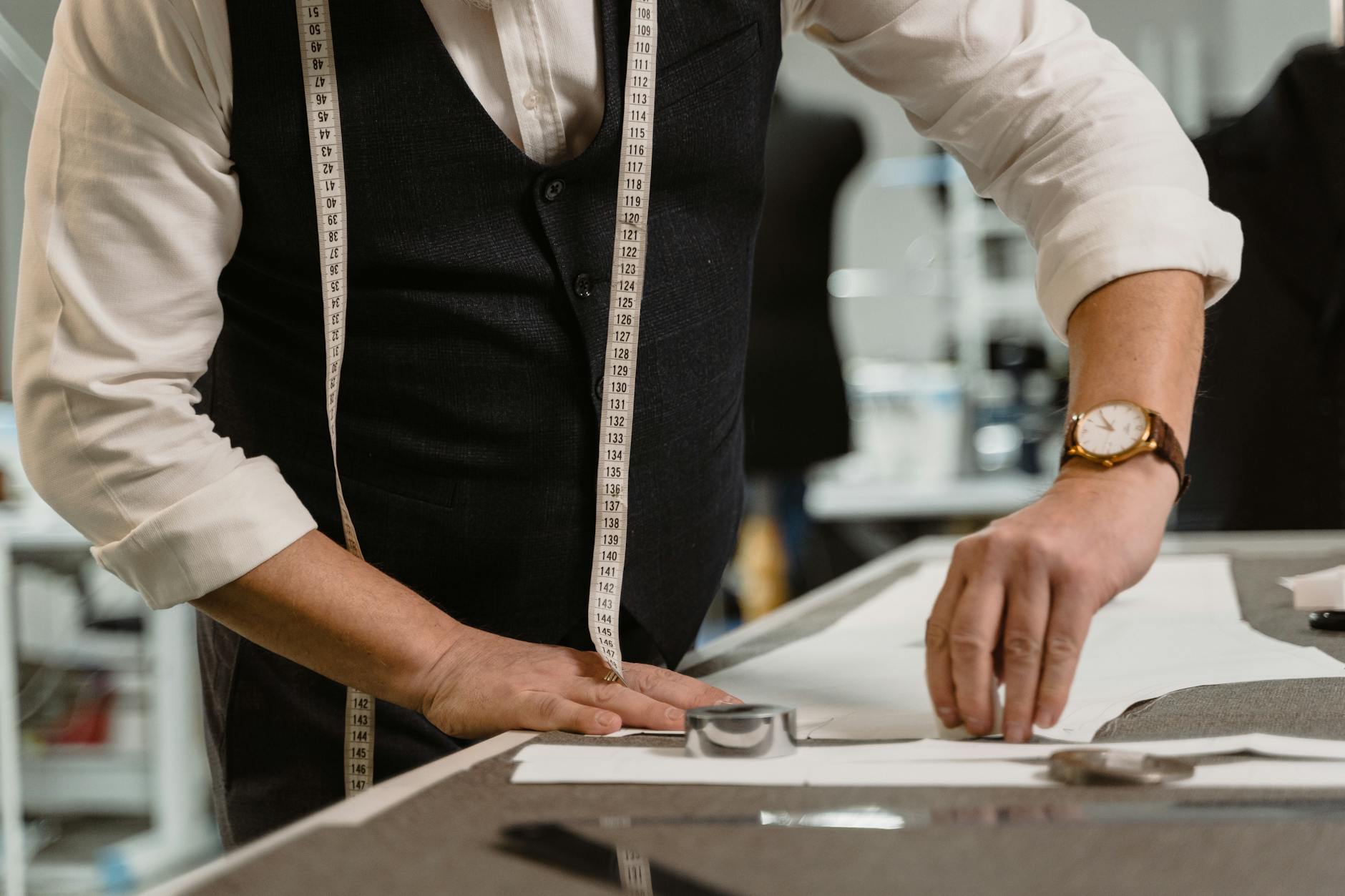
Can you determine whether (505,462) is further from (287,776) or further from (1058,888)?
(1058,888)

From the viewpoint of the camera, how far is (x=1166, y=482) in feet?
2.42

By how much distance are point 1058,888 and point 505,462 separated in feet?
2.05

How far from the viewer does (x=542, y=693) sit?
0.76 m

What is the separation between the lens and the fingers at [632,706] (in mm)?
734

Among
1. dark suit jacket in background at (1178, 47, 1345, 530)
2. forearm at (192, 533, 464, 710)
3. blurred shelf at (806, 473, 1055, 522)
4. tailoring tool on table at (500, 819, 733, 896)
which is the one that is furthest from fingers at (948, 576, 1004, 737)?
blurred shelf at (806, 473, 1055, 522)

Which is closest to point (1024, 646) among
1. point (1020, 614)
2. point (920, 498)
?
point (1020, 614)

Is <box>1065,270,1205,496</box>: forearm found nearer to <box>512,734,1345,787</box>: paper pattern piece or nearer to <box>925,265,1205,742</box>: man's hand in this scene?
<box>925,265,1205,742</box>: man's hand

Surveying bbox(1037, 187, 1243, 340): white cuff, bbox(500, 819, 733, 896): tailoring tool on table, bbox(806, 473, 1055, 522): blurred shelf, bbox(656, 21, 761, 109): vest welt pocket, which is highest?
bbox(656, 21, 761, 109): vest welt pocket

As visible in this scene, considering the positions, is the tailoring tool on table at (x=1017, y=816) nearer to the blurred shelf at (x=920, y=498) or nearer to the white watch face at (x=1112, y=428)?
the white watch face at (x=1112, y=428)

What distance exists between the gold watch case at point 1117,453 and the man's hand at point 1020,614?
2.0 inches

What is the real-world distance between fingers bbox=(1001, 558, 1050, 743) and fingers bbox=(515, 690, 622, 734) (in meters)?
0.22

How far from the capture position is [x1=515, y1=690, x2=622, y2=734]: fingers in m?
0.73

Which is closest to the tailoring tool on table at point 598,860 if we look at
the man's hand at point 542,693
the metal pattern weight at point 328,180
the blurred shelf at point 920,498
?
the man's hand at point 542,693

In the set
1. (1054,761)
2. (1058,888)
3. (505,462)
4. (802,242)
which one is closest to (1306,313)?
(802,242)
